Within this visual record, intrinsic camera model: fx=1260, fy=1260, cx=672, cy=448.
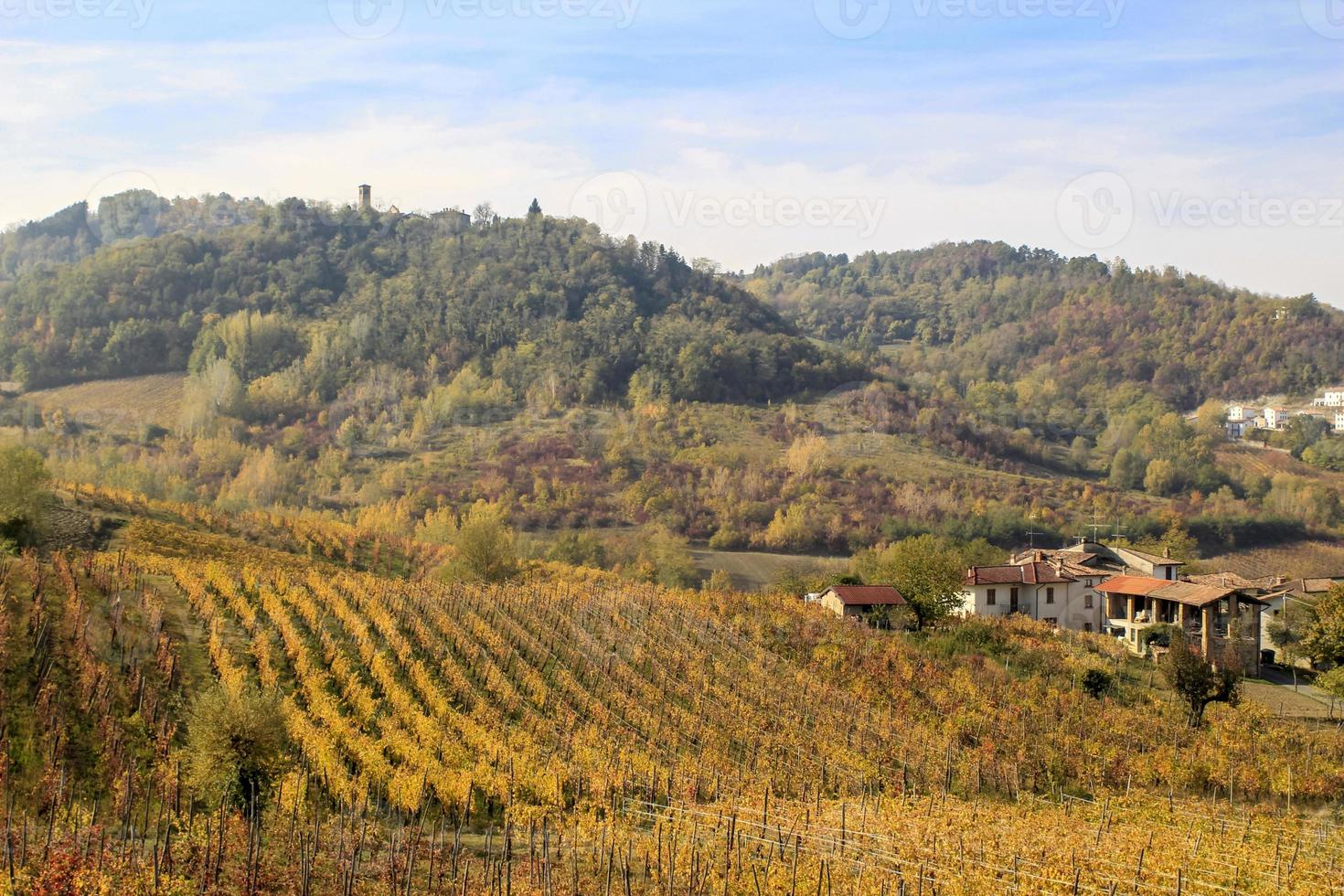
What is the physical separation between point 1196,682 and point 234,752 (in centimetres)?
2379

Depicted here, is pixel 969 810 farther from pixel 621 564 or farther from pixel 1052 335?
pixel 1052 335

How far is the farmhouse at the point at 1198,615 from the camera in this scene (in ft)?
136

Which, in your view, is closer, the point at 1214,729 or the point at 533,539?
the point at 1214,729

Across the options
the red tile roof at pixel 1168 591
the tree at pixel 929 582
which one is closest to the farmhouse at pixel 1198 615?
the red tile roof at pixel 1168 591

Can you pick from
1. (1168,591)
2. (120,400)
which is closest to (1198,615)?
(1168,591)

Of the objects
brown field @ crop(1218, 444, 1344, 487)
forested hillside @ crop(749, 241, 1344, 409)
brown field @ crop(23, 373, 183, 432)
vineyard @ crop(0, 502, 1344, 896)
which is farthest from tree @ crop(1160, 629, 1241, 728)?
forested hillside @ crop(749, 241, 1344, 409)

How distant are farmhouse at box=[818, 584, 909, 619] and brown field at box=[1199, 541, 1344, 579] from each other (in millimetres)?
47774

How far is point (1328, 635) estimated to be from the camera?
39344 mm

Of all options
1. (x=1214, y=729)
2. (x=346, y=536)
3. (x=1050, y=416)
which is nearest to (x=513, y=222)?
(x=1050, y=416)

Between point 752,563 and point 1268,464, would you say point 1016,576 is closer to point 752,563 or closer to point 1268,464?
point 752,563

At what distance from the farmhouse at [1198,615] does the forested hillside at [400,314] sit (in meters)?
78.1

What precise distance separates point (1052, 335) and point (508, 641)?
17097 centimetres

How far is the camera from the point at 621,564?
6950 centimetres

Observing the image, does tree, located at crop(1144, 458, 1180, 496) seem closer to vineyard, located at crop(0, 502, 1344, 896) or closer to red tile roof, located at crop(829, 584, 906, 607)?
red tile roof, located at crop(829, 584, 906, 607)
